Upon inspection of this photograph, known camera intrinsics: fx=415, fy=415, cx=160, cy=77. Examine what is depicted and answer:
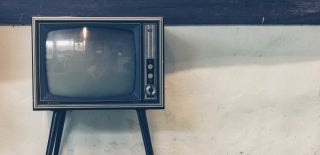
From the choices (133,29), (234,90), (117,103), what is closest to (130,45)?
(133,29)

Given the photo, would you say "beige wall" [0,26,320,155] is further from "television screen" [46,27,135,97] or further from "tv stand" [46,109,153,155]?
"television screen" [46,27,135,97]

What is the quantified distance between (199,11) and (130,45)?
0.32 metres

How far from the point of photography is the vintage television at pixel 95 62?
1286 millimetres

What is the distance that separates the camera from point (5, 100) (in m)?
1.48

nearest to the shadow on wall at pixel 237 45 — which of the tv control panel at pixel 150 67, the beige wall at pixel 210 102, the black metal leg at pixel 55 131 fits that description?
the beige wall at pixel 210 102

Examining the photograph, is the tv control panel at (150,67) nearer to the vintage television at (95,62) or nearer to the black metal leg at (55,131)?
the vintage television at (95,62)

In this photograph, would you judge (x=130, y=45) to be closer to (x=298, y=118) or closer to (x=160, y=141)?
(x=160, y=141)

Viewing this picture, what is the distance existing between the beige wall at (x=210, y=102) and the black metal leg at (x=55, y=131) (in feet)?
0.28

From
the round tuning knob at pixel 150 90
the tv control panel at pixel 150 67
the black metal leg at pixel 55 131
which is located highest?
the tv control panel at pixel 150 67

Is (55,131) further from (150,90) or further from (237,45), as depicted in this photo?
(237,45)

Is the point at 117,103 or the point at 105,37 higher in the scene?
the point at 105,37

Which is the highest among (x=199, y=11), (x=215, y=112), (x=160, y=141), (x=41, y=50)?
(x=199, y=11)

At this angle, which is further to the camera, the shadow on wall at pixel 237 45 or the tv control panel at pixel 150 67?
the shadow on wall at pixel 237 45

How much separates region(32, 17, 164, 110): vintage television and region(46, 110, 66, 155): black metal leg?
0.09 metres
